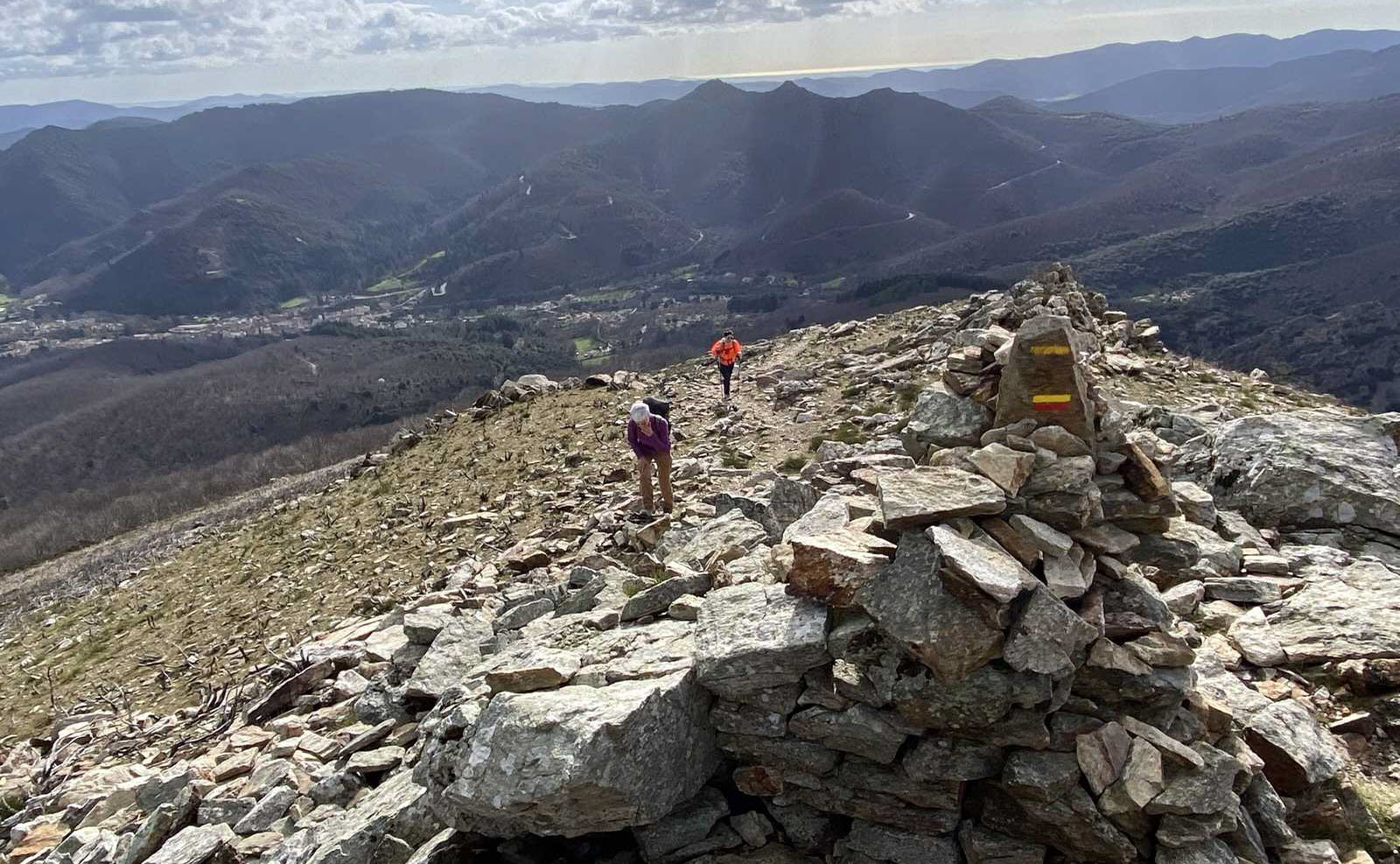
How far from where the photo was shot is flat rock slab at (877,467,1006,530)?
7426 mm

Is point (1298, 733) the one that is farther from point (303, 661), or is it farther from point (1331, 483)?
point (303, 661)

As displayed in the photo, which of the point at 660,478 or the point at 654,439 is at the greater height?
the point at 654,439

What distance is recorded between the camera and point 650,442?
16.5 meters

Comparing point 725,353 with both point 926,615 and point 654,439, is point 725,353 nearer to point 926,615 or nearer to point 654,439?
point 654,439

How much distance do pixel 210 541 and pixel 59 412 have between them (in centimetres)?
17863

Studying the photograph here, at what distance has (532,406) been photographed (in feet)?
100.0

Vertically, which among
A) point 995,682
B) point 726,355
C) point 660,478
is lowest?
point 660,478

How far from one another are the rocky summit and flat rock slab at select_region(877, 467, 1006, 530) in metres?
0.03

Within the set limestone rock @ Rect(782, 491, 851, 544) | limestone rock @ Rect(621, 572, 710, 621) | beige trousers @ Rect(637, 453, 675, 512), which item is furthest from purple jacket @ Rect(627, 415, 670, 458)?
limestone rock @ Rect(782, 491, 851, 544)

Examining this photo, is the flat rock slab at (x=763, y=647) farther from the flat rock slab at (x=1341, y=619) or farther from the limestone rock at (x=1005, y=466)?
the flat rock slab at (x=1341, y=619)

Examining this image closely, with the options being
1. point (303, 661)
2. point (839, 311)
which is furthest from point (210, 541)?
point (839, 311)

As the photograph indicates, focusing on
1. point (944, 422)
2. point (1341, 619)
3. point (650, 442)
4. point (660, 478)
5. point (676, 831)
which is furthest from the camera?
point (660, 478)

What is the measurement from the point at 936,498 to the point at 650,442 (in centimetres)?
960

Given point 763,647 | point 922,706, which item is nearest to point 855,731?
point 922,706
